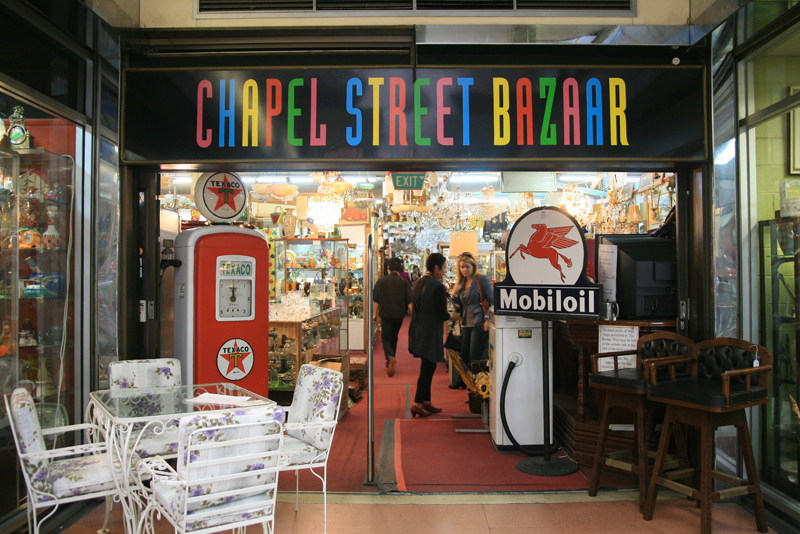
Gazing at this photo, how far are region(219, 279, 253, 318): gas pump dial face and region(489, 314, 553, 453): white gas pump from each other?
1979 mm

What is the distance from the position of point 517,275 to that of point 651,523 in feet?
5.66

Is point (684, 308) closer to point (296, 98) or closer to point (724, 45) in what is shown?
point (724, 45)

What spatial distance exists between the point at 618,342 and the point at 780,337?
955 mm

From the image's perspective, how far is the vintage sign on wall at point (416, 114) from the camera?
3.42 metres

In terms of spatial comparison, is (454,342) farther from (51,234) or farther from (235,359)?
(51,234)

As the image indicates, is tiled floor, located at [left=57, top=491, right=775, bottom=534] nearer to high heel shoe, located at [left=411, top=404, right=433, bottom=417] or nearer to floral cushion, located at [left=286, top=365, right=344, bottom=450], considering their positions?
floral cushion, located at [left=286, top=365, right=344, bottom=450]

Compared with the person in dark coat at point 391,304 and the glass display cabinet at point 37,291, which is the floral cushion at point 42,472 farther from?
the person in dark coat at point 391,304

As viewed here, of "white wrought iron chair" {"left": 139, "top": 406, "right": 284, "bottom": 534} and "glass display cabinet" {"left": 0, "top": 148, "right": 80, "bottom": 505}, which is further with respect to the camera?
"glass display cabinet" {"left": 0, "top": 148, "right": 80, "bottom": 505}

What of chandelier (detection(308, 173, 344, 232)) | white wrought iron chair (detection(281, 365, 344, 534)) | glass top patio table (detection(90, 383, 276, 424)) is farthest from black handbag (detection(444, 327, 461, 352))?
glass top patio table (detection(90, 383, 276, 424))

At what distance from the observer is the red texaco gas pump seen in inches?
149

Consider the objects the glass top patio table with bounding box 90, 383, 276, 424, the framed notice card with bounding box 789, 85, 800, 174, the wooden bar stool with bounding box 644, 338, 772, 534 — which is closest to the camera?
the glass top patio table with bounding box 90, 383, 276, 424

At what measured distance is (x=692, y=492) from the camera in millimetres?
2764

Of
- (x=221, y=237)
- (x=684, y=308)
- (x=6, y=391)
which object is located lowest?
(x=6, y=391)

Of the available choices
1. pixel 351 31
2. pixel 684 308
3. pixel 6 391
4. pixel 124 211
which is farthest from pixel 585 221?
pixel 6 391
